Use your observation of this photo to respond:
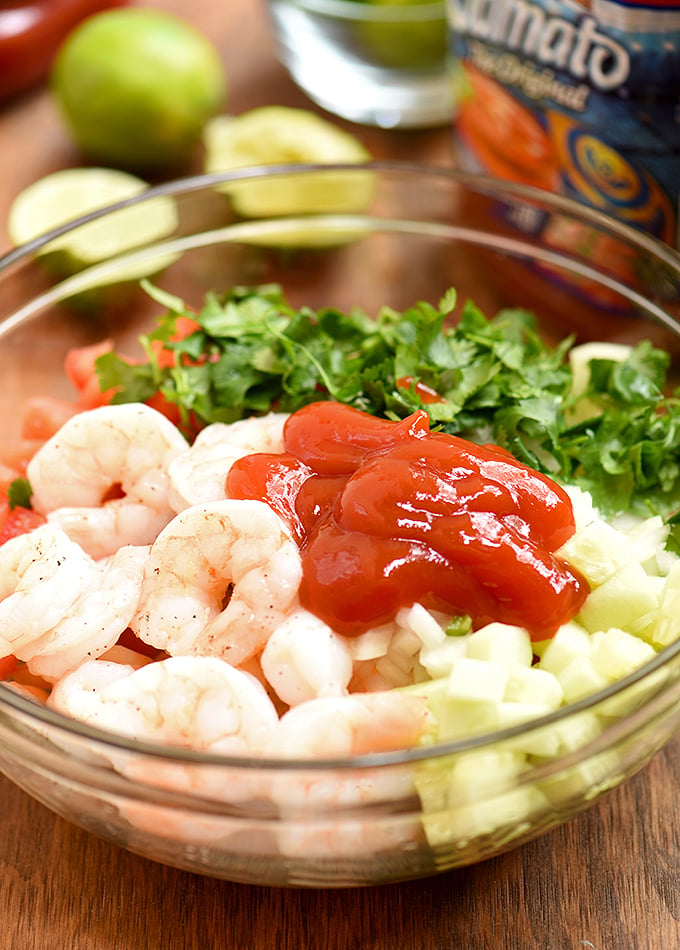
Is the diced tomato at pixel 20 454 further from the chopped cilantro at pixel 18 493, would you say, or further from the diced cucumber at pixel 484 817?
the diced cucumber at pixel 484 817

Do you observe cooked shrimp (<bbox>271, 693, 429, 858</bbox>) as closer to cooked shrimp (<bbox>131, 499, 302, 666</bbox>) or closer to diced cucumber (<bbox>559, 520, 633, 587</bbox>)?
cooked shrimp (<bbox>131, 499, 302, 666</bbox>)

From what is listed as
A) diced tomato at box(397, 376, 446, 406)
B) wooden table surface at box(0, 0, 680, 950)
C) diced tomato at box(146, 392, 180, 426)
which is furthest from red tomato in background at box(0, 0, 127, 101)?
wooden table surface at box(0, 0, 680, 950)

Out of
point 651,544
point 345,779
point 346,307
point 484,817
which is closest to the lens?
point 345,779

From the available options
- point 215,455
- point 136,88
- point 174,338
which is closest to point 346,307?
point 174,338

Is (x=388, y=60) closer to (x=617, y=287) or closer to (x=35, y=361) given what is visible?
(x=617, y=287)

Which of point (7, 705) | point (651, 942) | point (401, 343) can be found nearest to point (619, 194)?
point (401, 343)

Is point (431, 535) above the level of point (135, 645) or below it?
above

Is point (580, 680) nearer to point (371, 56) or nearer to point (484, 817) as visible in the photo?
point (484, 817)
